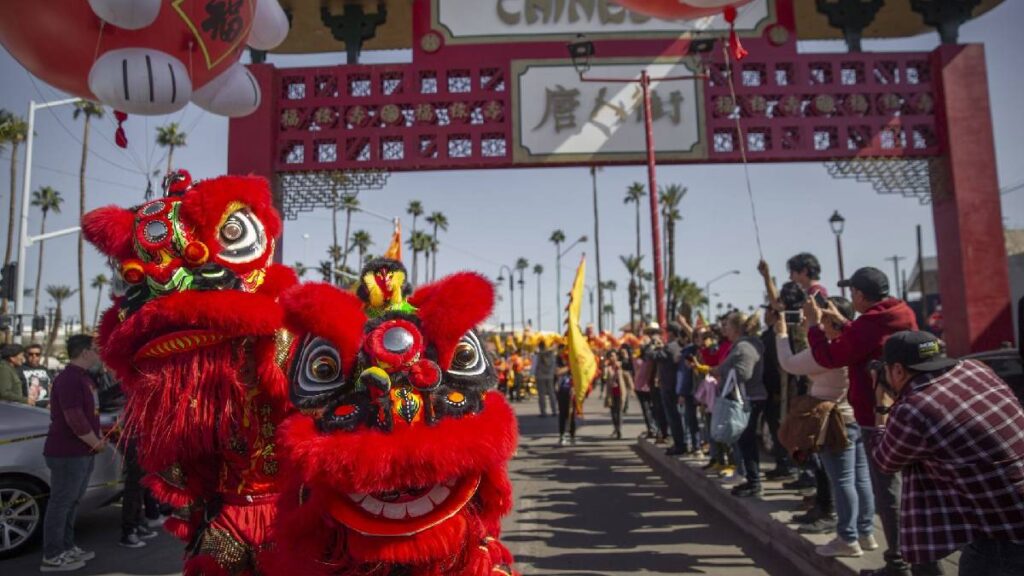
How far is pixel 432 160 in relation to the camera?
404 inches

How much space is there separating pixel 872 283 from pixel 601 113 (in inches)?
281

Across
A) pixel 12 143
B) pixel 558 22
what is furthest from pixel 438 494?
pixel 12 143

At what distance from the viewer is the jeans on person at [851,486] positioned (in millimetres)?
4191

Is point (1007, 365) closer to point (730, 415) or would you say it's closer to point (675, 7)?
point (730, 415)

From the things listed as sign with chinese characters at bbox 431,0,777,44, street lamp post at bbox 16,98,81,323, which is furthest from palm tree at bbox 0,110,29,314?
sign with chinese characters at bbox 431,0,777,44

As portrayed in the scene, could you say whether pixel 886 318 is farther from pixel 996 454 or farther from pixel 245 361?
pixel 245 361

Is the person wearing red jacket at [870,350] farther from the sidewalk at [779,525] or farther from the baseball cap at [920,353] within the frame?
the baseball cap at [920,353]

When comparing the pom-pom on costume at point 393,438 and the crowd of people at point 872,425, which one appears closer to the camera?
the pom-pom on costume at point 393,438

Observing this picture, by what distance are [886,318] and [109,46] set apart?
4.81 meters

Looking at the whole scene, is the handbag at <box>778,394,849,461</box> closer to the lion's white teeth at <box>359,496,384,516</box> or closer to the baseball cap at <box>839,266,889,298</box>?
the baseball cap at <box>839,266,889,298</box>

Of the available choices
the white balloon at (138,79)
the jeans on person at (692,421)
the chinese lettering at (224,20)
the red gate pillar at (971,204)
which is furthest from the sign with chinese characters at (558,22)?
the white balloon at (138,79)

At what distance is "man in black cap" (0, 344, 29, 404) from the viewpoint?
23.3ft

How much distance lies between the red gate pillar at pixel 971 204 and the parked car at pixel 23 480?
441 inches

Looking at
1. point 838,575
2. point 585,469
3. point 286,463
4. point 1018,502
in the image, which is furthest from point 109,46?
point 585,469
